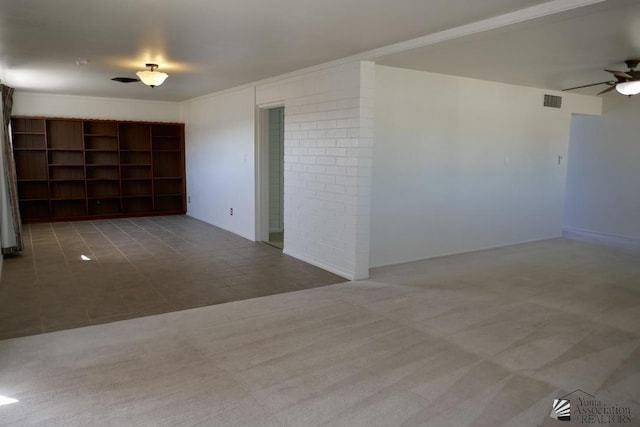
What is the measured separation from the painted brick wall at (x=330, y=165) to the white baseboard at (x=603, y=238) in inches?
187

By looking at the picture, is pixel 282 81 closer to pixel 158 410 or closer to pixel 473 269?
pixel 473 269

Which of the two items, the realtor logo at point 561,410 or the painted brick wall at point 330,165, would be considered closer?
the realtor logo at point 561,410

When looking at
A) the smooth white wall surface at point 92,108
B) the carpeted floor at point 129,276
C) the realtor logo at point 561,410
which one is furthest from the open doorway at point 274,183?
the realtor logo at point 561,410

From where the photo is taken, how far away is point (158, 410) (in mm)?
2357

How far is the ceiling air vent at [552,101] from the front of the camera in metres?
6.93

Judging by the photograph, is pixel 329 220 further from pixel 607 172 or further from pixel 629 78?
pixel 607 172

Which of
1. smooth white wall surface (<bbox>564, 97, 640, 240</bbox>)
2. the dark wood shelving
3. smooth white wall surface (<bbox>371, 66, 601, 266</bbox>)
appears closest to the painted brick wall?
smooth white wall surface (<bbox>371, 66, 601, 266</bbox>)

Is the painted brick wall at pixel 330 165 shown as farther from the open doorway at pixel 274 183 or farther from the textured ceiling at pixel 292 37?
the open doorway at pixel 274 183

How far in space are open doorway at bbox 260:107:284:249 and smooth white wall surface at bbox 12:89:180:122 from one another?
3.42 m

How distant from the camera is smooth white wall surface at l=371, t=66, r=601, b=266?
17.4ft

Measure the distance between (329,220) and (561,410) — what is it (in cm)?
322

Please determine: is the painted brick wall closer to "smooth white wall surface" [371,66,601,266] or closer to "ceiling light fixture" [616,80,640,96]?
"smooth white wall surface" [371,66,601,266]

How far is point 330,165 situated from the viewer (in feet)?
17.0

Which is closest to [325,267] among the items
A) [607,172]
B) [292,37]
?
[292,37]
